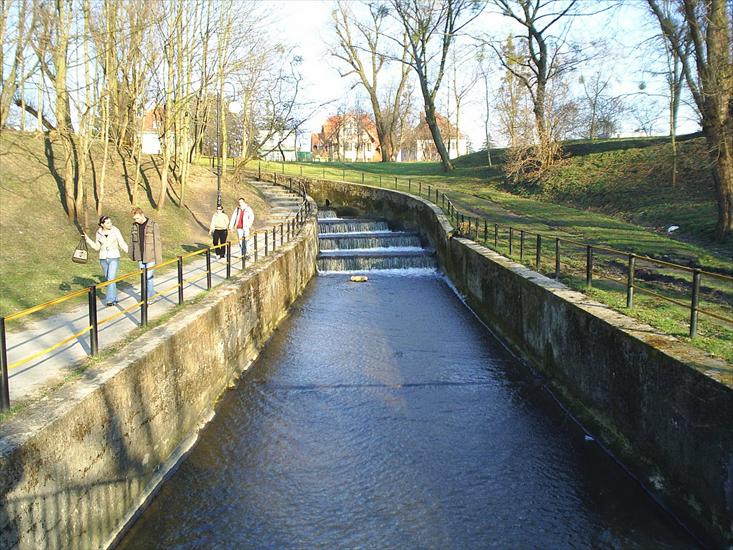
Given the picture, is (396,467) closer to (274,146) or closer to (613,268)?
(613,268)

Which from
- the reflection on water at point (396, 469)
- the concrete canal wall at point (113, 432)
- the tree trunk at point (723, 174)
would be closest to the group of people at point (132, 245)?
the concrete canal wall at point (113, 432)

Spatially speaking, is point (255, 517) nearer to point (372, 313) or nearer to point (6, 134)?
point (372, 313)

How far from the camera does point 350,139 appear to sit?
109750 mm

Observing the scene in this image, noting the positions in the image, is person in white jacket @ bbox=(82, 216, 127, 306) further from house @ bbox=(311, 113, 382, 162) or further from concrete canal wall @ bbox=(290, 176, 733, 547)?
house @ bbox=(311, 113, 382, 162)

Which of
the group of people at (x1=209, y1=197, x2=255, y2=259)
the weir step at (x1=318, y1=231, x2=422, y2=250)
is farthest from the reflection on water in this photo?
the weir step at (x1=318, y1=231, x2=422, y2=250)

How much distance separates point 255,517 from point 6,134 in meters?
22.2

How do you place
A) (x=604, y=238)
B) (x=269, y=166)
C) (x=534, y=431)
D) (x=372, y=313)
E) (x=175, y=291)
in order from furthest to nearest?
1. (x=269, y=166)
2. (x=604, y=238)
3. (x=372, y=313)
4. (x=175, y=291)
5. (x=534, y=431)

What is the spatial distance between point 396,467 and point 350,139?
104752mm

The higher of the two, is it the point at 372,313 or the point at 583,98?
the point at 583,98

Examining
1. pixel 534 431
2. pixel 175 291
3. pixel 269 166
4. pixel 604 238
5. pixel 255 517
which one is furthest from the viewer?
pixel 269 166

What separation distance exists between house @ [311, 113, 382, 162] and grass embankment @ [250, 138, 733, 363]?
46.1 meters

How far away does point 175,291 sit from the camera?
40.6 feet

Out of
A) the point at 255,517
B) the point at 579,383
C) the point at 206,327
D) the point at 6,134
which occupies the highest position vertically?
the point at 6,134

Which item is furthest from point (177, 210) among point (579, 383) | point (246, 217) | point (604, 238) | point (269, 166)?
point (269, 166)
